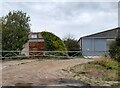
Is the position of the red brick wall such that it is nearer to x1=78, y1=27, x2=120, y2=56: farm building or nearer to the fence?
the fence

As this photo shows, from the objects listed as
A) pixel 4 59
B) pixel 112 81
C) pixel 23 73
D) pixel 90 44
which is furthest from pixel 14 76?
pixel 90 44

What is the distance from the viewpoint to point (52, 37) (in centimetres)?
2964

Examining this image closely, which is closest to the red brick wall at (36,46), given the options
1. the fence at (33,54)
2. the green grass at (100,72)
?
the fence at (33,54)

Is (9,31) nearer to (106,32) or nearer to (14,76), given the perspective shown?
(14,76)

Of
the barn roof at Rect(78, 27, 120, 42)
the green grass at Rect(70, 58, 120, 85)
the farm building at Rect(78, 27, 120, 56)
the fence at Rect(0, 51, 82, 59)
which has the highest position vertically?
the barn roof at Rect(78, 27, 120, 42)

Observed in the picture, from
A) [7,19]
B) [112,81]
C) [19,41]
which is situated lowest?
[112,81]

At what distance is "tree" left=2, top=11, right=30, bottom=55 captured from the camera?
28.4m

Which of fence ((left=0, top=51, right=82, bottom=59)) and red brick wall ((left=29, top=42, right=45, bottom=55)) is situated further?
red brick wall ((left=29, top=42, right=45, bottom=55))

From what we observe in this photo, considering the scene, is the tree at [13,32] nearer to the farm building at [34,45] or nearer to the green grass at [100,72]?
the farm building at [34,45]

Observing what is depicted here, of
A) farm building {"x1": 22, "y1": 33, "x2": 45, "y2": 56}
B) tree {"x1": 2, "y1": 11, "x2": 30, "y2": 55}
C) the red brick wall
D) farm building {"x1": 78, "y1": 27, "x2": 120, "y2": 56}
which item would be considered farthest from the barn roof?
tree {"x1": 2, "y1": 11, "x2": 30, "y2": 55}

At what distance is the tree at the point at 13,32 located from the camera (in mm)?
28422

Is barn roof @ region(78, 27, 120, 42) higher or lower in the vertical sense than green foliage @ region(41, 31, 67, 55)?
higher

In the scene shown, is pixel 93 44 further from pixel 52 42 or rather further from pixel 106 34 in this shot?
pixel 52 42

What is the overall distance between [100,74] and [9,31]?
1624cm
